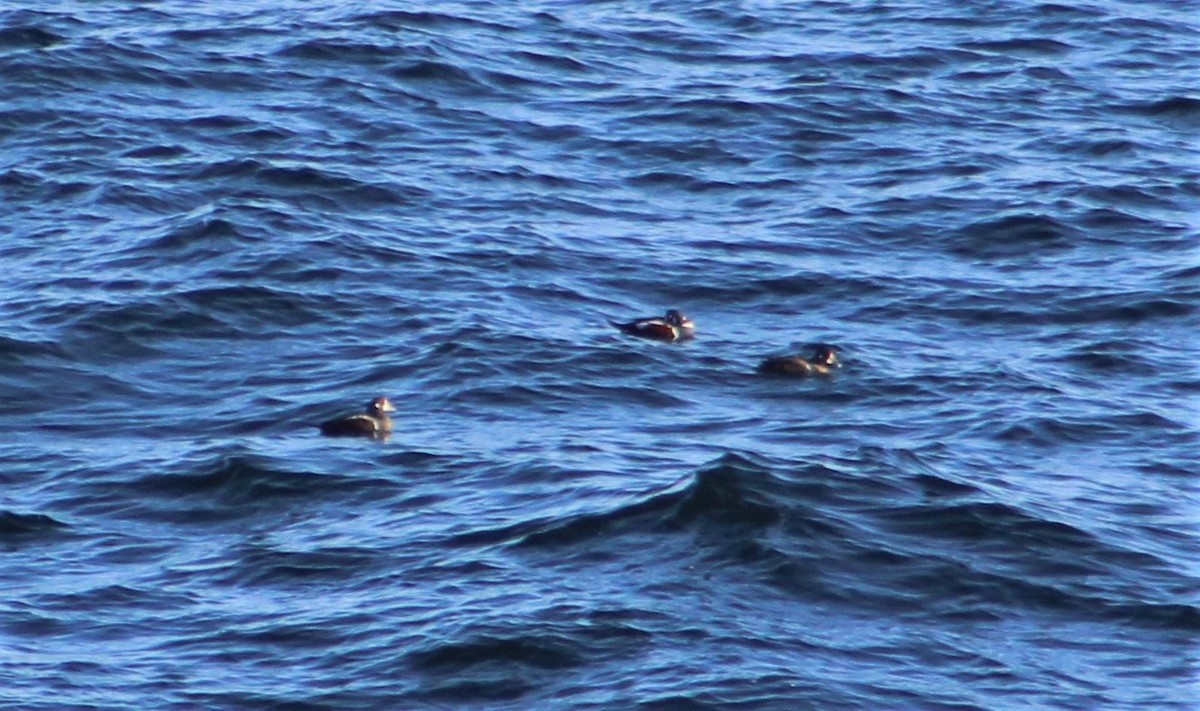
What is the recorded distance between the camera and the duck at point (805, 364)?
21.0 meters

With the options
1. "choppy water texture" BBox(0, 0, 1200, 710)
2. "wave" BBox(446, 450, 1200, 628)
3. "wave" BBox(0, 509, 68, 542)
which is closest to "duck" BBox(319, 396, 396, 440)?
"choppy water texture" BBox(0, 0, 1200, 710)

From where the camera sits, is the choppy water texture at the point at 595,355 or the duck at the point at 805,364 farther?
the duck at the point at 805,364

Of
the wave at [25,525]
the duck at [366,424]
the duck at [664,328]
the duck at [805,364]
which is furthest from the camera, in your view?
the duck at [664,328]

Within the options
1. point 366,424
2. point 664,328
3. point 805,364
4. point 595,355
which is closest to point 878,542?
point 805,364

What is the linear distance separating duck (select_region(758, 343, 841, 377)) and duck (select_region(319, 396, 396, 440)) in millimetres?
3484

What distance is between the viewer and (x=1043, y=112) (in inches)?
1184

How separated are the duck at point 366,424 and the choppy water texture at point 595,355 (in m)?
0.21

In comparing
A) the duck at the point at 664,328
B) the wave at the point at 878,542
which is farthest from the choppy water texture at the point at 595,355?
the duck at the point at 664,328

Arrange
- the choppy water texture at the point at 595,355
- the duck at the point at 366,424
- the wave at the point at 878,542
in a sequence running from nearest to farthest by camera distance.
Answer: the choppy water texture at the point at 595,355 → the wave at the point at 878,542 → the duck at the point at 366,424

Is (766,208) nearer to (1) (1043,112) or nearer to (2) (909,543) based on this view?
(1) (1043,112)

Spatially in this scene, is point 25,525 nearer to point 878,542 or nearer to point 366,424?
point 366,424

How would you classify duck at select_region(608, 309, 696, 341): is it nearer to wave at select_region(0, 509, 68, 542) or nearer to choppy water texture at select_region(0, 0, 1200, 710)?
choppy water texture at select_region(0, 0, 1200, 710)

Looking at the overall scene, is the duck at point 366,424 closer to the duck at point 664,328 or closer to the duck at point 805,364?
the duck at point 664,328

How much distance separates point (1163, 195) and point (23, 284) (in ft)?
40.3
